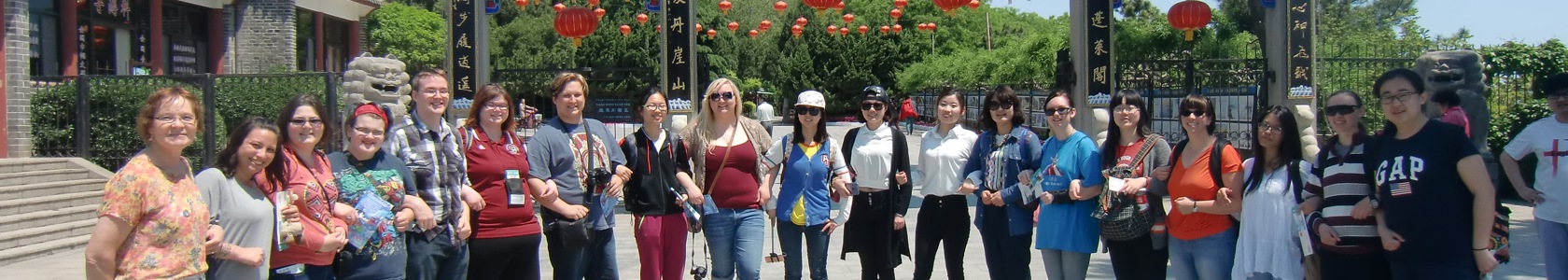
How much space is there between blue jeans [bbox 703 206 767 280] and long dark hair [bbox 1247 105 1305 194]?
88.0 inches

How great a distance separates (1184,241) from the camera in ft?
16.0

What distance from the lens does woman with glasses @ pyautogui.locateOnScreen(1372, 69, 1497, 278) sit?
364 cm

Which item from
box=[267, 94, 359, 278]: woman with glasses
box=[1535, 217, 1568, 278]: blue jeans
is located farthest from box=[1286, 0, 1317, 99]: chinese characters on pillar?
box=[267, 94, 359, 278]: woman with glasses

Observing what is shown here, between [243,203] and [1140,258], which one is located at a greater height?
[243,203]

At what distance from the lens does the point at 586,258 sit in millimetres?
5246

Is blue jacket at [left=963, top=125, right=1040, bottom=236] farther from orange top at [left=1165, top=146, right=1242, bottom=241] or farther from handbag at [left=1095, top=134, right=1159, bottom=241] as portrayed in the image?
orange top at [left=1165, top=146, right=1242, bottom=241]

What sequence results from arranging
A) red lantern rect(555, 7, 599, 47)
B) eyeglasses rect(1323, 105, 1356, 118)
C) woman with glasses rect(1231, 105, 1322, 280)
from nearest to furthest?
1. eyeglasses rect(1323, 105, 1356, 118)
2. woman with glasses rect(1231, 105, 1322, 280)
3. red lantern rect(555, 7, 599, 47)

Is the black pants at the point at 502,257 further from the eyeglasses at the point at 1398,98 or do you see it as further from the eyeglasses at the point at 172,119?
the eyeglasses at the point at 1398,98

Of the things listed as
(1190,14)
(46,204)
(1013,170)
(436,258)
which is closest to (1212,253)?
(1013,170)

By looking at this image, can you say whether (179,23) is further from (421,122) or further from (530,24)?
(530,24)

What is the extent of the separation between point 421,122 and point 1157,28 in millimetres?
20198

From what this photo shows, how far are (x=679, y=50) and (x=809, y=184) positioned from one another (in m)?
6.79

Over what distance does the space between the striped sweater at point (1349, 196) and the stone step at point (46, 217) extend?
9.92 metres

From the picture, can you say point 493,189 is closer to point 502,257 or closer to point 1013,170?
point 502,257
